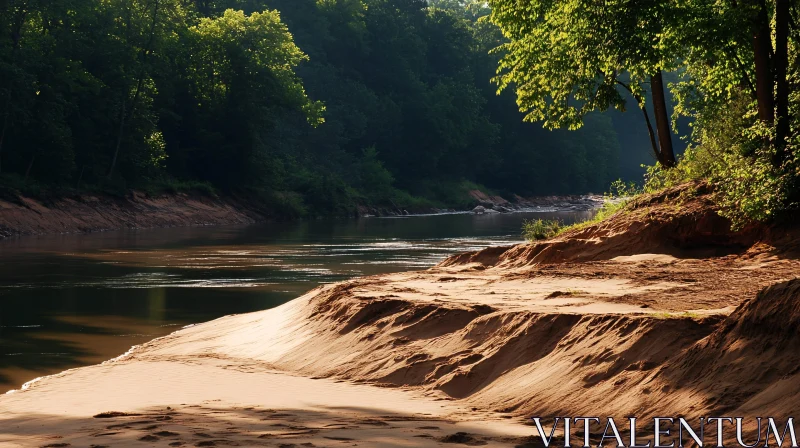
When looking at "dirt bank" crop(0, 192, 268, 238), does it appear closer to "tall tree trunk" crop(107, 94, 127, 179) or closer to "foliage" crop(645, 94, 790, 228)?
"tall tree trunk" crop(107, 94, 127, 179)

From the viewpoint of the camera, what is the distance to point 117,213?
5662 cm

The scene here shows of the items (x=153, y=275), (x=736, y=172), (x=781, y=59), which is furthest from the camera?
(x=153, y=275)

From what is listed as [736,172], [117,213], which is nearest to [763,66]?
[736,172]

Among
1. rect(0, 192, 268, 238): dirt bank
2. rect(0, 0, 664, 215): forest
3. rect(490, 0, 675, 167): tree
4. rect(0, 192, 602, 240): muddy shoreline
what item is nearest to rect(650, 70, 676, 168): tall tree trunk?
rect(490, 0, 675, 167): tree

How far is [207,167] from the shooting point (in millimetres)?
69875

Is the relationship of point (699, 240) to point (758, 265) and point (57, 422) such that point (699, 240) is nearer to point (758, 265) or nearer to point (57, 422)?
point (758, 265)

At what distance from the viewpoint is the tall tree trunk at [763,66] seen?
19725mm

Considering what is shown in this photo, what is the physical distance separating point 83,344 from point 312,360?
18.0ft

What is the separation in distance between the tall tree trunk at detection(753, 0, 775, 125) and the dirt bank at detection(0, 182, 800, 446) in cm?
217

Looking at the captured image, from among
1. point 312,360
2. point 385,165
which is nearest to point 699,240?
point 312,360

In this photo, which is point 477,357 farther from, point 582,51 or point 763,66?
point 582,51

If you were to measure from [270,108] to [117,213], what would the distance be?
17901mm

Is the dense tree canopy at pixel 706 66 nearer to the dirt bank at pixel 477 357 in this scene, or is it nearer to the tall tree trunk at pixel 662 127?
the tall tree trunk at pixel 662 127

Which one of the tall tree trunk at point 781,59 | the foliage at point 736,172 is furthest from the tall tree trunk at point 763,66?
the foliage at point 736,172
